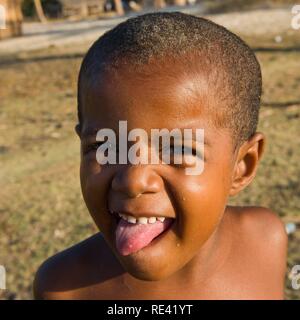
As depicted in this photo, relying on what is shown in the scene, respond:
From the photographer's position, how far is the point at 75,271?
5.70 feet

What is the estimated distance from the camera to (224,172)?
4.60 feet

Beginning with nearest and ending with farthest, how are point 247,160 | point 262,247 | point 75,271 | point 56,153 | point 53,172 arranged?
point 247,160 < point 75,271 < point 262,247 < point 53,172 < point 56,153

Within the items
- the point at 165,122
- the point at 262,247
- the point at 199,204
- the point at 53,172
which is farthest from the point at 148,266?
the point at 53,172

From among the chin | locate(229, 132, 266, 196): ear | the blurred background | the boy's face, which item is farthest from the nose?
the blurred background

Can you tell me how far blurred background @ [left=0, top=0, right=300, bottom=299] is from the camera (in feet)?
11.3

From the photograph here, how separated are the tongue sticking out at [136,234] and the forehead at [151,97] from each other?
9.5 inches

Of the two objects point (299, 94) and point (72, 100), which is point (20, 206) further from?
point (299, 94)

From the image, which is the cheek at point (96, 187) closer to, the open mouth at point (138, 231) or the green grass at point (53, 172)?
the open mouth at point (138, 231)

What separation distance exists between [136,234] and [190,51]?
0.45 metres

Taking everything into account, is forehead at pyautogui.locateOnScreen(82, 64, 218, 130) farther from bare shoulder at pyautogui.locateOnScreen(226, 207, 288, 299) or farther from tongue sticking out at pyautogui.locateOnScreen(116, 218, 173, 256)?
bare shoulder at pyautogui.locateOnScreen(226, 207, 288, 299)

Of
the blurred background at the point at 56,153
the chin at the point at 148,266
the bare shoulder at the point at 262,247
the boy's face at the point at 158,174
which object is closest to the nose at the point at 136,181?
the boy's face at the point at 158,174

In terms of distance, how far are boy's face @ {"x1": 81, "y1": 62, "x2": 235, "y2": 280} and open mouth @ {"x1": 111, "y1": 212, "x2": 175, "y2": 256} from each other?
1 cm

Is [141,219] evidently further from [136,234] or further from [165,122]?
[165,122]

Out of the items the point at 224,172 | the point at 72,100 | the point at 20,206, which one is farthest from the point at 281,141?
the point at 224,172
